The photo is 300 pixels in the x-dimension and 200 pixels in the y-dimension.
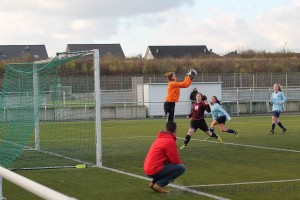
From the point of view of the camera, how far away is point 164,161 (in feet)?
32.7

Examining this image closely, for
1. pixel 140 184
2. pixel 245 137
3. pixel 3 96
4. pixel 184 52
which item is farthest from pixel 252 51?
pixel 140 184

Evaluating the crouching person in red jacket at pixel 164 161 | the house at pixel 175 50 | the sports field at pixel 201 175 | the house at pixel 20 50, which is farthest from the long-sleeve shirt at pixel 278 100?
the house at pixel 175 50

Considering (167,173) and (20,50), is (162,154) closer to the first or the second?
(167,173)

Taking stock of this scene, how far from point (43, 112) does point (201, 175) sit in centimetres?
811

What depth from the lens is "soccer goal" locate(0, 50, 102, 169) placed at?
15238 millimetres

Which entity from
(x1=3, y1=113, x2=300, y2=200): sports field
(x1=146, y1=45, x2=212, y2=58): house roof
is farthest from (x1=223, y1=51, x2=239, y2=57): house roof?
(x1=3, y1=113, x2=300, y2=200): sports field

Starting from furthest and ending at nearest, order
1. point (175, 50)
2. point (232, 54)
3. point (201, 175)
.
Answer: point (175, 50) < point (232, 54) < point (201, 175)

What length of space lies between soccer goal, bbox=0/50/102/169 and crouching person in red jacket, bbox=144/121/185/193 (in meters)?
4.25

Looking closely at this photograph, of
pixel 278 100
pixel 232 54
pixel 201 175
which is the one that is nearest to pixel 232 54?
pixel 232 54

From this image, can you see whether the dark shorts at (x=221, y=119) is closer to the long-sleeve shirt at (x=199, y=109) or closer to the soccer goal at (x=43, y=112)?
the long-sleeve shirt at (x=199, y=109)

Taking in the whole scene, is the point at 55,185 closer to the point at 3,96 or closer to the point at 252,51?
the point at 3,96

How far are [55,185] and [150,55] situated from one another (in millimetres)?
84151

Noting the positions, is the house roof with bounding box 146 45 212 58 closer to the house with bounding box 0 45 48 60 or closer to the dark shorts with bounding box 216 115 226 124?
the house with bounding box 0 45 48 60

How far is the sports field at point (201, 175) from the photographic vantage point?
33.2 feet
